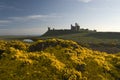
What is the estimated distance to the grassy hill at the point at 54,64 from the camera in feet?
50.3

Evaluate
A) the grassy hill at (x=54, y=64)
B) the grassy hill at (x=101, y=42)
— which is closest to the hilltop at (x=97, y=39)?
the grassy hill at (x=101, y=42)

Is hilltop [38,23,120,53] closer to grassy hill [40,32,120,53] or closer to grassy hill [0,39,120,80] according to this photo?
grassy hill [40,32,120,53]

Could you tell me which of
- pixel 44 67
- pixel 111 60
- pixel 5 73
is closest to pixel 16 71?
pixel 5 73

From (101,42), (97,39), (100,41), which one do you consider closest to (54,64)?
(101,42)

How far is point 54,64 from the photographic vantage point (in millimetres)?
16250

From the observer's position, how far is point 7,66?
1584cm

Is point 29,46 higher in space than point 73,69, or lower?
higher

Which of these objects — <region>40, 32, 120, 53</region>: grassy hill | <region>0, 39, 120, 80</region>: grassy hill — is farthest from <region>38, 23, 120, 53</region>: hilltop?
<region>0, 39, 120, 80</region>: grassy hill

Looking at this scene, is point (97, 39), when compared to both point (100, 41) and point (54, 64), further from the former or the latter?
point (54, 64)

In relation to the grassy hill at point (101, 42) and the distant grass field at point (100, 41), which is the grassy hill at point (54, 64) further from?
the grassy hill at point (101, 42)

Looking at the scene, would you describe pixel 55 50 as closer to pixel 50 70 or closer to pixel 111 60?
pixel 50 70

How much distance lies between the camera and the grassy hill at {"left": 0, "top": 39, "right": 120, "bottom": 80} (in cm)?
1534

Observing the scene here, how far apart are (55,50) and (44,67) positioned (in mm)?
3405

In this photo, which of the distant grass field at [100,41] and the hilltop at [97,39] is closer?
the distant grass field at [100,41]
